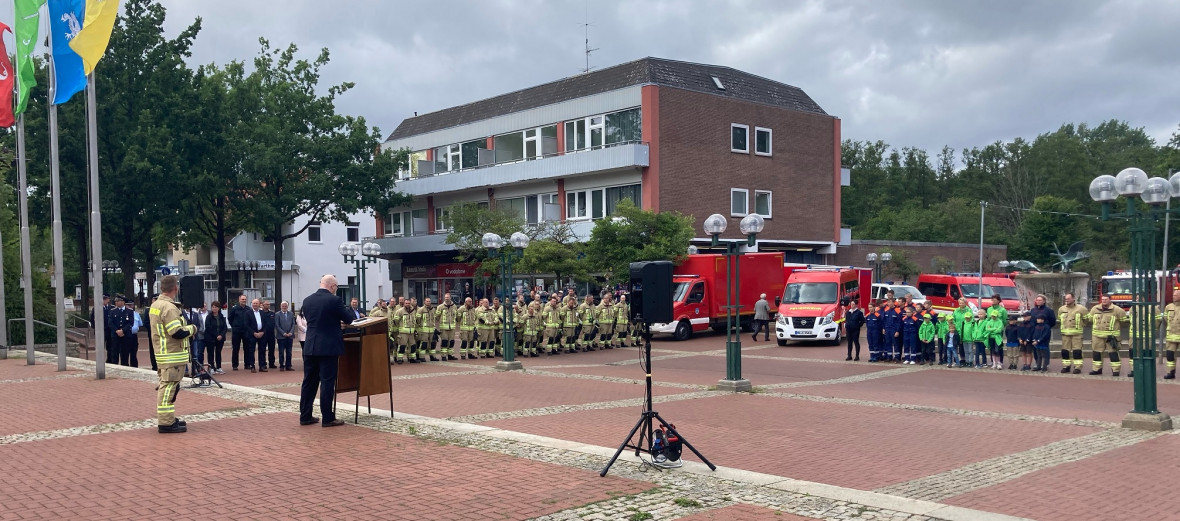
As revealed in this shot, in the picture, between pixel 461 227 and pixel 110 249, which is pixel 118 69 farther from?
pixel 110 249

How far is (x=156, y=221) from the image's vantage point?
33406 millimetres

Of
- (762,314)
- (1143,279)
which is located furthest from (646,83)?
(1143,279)

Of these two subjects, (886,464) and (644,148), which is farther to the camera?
(644,148)

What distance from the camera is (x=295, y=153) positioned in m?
38.0

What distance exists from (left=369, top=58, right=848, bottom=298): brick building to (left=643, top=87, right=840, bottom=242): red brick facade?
62 millimetres

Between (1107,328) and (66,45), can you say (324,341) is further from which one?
(1107,328)

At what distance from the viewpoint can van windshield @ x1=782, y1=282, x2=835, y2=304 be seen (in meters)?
26.9

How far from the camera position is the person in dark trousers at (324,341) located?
1009 centimetres

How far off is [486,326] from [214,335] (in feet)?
22.0

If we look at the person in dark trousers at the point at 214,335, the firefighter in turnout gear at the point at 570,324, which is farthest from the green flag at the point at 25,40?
the firefighter in turnout gear at the point at 570,324

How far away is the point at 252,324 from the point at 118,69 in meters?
18.1

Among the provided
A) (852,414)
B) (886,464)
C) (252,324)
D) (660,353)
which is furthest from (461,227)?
(886,464)

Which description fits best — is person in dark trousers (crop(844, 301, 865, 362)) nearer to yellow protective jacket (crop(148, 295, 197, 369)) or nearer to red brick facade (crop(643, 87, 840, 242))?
Answer: yellow protective jacket (crop(148, 295, 197, 369))

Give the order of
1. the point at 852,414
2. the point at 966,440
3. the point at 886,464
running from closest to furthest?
1. the point at 886,464
2. the point at 966,440
3. the point at 852,414
